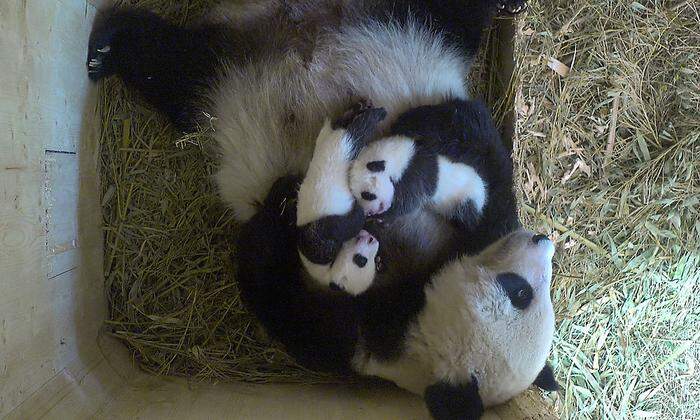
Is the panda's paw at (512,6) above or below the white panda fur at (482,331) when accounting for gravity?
above

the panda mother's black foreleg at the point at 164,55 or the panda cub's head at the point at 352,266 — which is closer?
the panda cub's head at the point at 352,266

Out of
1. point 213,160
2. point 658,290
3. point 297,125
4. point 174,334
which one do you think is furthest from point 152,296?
point 658,290

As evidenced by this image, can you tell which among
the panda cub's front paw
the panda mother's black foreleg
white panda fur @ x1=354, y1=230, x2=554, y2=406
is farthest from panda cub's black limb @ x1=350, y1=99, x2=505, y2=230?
the panda mother's black foreleg

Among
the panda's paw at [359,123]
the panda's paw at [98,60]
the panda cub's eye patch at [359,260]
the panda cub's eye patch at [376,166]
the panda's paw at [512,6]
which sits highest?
the panda's paw at [512,6]

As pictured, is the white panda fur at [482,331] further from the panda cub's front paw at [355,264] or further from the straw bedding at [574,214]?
the straw bedding at [574,214]

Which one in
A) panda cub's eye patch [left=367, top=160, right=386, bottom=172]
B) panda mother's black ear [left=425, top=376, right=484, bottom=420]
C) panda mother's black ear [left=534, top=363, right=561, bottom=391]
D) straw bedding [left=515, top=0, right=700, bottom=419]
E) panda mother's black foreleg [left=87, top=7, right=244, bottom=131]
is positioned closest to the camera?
panda mother's black ear [left=425, top=376, right=484, bottom=420]

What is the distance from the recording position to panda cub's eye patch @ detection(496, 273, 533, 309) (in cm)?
219

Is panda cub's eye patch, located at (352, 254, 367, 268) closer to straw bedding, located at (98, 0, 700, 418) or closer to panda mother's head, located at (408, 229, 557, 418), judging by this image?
panda mother's head, located at (408, 229, 557, 418)

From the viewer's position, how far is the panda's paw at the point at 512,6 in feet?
9.39

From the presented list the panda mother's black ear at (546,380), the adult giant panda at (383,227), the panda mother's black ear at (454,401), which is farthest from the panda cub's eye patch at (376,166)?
the panda mother's black ear at (546,380)

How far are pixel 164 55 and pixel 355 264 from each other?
1420mm

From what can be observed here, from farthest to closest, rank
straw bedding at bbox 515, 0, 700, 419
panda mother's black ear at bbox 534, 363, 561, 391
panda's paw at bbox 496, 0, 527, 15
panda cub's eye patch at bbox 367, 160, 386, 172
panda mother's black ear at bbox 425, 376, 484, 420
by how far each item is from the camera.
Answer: straw bedding at bbox 515, 0, 700, 419, panda's paw at bbox 496, 0, 527, 15, panda mother's black ear at bbox 534, 363, 561, 391, panda cub's eye patch at bbox 367, 160, 386, 172, panda mother's black ear at bbox 425, 376, 484, 420

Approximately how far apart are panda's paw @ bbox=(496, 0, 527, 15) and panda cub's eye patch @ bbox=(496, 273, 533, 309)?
4.79 feet

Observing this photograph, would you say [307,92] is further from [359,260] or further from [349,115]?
[359,260]
